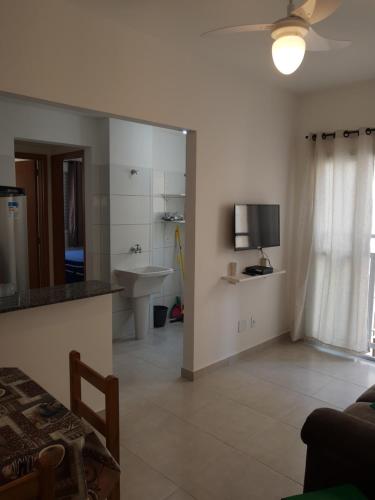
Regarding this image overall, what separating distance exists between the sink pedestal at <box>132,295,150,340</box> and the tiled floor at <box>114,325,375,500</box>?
155 millimetres

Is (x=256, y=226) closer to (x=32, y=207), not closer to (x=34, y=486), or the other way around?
(x=32, y=207)

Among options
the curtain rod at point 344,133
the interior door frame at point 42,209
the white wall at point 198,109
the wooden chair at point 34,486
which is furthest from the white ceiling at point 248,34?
the interior door frame at point 42,209

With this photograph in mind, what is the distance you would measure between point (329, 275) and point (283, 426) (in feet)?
5.97

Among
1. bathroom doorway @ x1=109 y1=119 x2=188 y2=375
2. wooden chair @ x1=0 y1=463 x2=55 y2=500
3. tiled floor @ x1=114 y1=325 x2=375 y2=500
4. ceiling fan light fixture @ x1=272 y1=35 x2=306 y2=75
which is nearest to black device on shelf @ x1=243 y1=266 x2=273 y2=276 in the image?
bathroom doorway @ x1=109 y1=119 x2=188 y2=375

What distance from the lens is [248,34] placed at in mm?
2689

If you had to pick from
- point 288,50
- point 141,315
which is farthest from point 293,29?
point 141,315

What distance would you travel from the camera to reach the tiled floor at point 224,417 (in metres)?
2.19

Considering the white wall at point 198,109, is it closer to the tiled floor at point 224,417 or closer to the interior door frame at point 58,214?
the tiled floor at point 224,417

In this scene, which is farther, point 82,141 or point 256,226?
point 82,141

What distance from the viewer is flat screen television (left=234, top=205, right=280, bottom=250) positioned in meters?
3.58

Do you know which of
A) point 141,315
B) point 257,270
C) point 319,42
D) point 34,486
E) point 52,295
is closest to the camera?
point 34,486

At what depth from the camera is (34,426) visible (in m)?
1.29

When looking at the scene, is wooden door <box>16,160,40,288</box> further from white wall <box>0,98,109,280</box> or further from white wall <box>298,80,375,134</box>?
white wall <box>298,80,375,134</box>

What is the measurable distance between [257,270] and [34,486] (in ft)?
9.83
